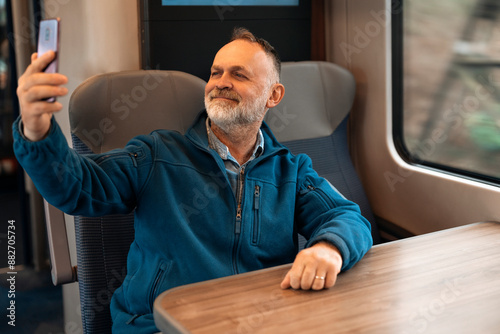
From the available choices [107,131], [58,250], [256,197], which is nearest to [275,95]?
[256,197]

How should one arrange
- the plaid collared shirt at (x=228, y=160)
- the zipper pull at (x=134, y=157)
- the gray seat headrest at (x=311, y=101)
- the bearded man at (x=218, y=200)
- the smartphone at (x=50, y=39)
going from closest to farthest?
the smartphone at (x=50, y=39), the bearded man at (x=218, y=200), the zipper pull at (x=134, y=157), the plaid collared shirt at (x=228, y=160), the gray seat headrest at (x=311, y=101)

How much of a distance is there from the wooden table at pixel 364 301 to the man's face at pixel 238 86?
56 cm

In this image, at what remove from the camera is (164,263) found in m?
1.58

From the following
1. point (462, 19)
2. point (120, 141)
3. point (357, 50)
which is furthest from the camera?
point (357, 50)

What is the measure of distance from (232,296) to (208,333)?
0.61ft

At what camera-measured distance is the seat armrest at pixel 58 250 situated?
1.74m

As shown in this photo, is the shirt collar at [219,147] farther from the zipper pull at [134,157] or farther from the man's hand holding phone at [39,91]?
the man's hand holding phone at [39,91]

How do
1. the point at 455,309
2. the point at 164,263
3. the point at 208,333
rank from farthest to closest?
the point at 164,263 < the point at 455,309 < the point at 208,333

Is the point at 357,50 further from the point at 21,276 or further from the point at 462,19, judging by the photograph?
the point at 21,276

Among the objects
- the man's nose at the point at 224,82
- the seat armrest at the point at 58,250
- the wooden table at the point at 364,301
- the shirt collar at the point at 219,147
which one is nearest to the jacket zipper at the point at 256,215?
the shirt collar at the point at 219,147

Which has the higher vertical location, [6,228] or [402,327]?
[402,327]

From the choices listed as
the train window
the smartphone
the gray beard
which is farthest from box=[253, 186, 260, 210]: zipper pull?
the train window

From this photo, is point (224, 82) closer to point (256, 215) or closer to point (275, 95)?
point (275, 95)

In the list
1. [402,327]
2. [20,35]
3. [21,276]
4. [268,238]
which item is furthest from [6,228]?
[402,327]
